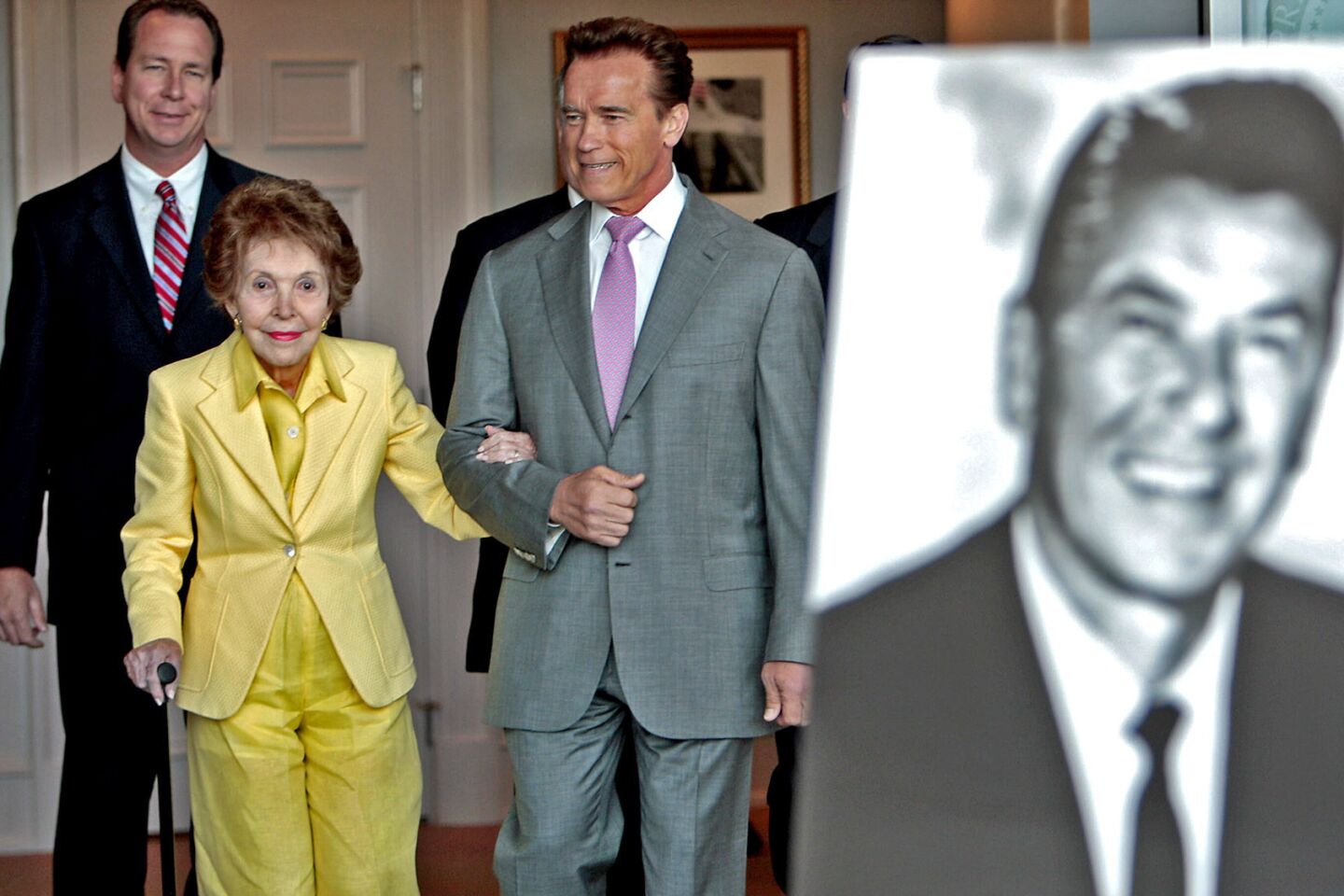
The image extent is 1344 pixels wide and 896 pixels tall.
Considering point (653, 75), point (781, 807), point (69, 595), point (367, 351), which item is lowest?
point (781, 807)

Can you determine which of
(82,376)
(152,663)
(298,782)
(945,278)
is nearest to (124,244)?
(82,376)

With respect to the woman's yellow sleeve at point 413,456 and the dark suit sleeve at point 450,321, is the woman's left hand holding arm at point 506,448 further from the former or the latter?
the dark suit sleeve at point 450,321

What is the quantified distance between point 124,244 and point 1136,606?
6.61 ft

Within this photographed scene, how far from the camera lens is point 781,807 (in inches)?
118

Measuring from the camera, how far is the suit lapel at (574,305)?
6.87 feet

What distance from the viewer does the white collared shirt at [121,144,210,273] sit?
2809mm

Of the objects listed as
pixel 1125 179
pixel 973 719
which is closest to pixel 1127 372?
pixel 1125 179

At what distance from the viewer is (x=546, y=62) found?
4016 millimetres

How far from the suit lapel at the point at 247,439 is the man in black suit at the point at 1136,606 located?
1256 mm

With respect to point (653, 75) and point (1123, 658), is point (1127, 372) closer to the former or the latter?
point (1123, 658)

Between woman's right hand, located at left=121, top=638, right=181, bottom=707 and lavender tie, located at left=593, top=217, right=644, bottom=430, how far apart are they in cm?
68

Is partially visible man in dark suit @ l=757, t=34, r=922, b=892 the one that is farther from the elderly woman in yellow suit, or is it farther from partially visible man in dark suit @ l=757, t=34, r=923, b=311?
the elderly woman in yellow suit

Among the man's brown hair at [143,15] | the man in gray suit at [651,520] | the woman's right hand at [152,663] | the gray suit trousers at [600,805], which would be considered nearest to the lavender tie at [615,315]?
the man in gray suit at [651,520]

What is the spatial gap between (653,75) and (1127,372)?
1081 millimetres
